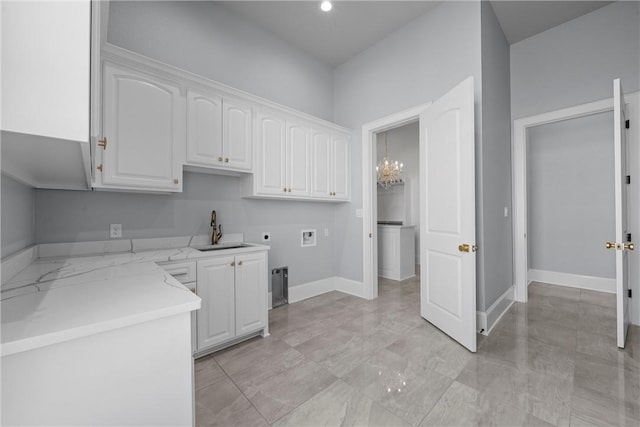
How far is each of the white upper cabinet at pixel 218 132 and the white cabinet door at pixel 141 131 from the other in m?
0.10

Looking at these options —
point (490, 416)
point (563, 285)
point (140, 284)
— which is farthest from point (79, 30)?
point (563, 285)

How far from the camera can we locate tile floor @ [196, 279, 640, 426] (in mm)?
1499

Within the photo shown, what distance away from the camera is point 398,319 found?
2.83 m

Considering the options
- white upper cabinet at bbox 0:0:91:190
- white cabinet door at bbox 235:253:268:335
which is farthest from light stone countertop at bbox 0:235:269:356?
white cabinet door at bbox 235:253:268:335

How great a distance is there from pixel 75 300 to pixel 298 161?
2488 mm

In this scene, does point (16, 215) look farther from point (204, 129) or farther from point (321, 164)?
point (321, 164)

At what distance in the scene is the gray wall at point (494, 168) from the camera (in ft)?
8.50

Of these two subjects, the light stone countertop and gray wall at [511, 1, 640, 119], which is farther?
gray wall at [511, 1, 640, 119]

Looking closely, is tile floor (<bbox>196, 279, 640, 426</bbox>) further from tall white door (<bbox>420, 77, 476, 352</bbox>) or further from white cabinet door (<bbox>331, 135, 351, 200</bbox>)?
white cabinet door (<bbox>331, 135, 351, 200</bbox>)

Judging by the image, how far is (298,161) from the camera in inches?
122

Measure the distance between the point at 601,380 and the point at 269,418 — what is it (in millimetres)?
2220

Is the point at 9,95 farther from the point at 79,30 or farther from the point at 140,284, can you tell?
the point at 140,284

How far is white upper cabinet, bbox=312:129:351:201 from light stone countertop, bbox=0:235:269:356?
2256mm

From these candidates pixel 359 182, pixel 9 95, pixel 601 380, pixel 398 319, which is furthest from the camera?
pixel 359 182
